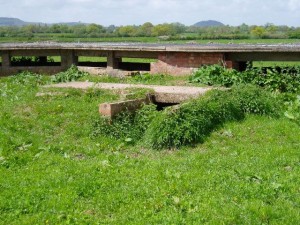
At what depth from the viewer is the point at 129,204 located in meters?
6.21

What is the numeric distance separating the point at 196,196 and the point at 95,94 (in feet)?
18.8

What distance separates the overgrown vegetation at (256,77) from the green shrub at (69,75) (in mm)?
4360

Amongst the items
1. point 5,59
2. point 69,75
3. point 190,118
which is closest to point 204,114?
point 190,118

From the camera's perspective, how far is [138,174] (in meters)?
7.20

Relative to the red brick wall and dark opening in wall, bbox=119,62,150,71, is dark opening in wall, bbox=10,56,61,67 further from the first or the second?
the red brick wall

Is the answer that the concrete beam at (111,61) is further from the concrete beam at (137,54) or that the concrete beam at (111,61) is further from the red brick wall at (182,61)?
the red brick wall at (182,61)

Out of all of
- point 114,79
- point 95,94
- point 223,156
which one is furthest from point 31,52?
point 223,156

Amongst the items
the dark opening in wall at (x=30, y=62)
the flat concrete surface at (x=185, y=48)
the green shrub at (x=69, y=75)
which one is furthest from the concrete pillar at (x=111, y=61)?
the dark opening in wall at (x=30, y=62)

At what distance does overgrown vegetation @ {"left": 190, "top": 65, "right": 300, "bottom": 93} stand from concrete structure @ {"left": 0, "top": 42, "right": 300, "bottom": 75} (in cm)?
62

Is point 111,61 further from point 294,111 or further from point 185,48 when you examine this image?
point 294,111

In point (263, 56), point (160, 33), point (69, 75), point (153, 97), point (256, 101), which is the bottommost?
point (160, 33)

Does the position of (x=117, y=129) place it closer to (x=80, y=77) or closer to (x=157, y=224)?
(x=157, y=224)

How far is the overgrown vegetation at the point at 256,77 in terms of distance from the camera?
12219 mm

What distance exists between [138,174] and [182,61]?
8246 millimetres
